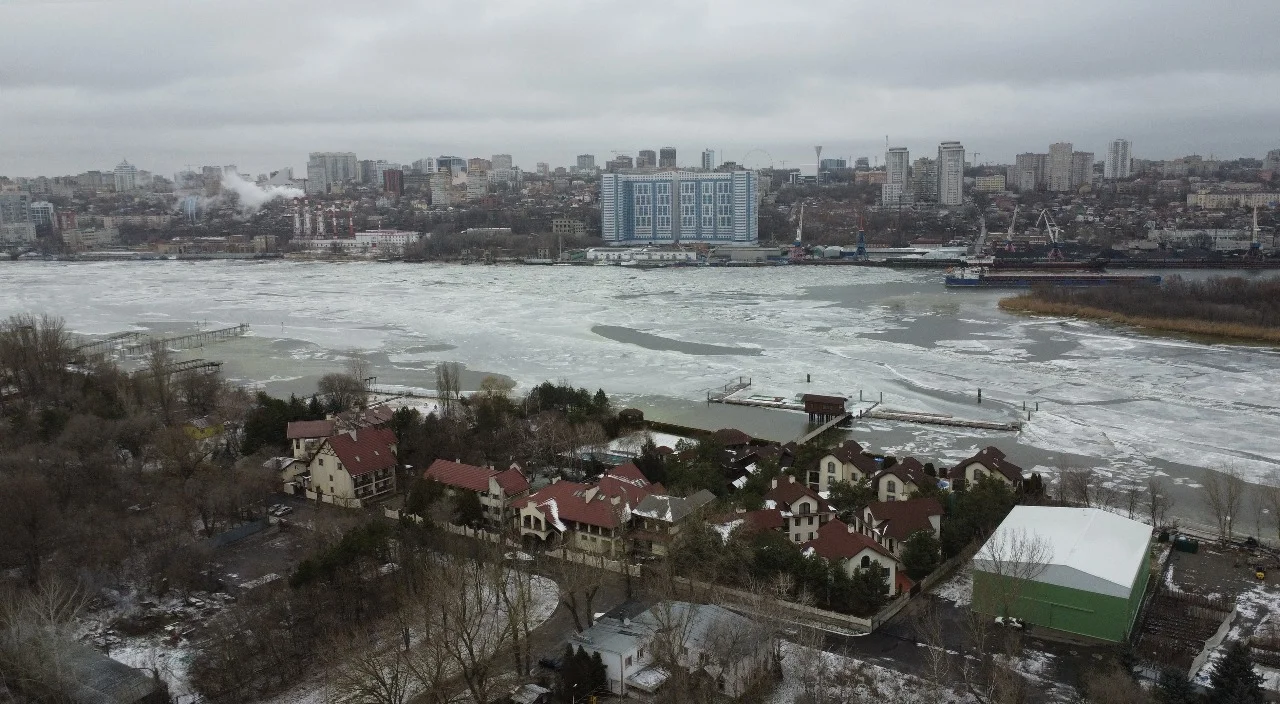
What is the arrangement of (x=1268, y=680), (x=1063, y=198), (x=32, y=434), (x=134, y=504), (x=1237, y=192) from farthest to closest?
1. (x=1063, y=198)
2. (x=1237, y=192)
3. (x=32, y=434)
4. (x=134, y=504)
5. (x=1268, y=680)

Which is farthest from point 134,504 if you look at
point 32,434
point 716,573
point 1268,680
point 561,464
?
point 1268,680

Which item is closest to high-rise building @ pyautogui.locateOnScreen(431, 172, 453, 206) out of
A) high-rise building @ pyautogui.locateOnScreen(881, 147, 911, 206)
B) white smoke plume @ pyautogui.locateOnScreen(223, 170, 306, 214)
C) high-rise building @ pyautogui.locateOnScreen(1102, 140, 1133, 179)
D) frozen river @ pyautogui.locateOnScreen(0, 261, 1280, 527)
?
white smoke plume @ pyautogui.locateOnScreen(223, 170, 306, 214)

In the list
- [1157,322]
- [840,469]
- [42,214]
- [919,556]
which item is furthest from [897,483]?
[42,214]

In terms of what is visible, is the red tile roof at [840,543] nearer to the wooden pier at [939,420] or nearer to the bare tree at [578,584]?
the bare tree at [578,584]

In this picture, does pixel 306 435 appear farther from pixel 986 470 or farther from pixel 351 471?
pixel 986 470

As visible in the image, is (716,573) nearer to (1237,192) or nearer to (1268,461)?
(1268,461)

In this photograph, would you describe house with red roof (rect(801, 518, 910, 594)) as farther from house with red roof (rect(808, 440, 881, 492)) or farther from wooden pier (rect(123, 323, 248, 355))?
wooden pier (rect(123, 323, 248, 355))

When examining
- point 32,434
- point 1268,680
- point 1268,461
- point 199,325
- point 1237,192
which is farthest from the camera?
point 1237,192
